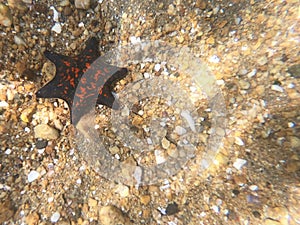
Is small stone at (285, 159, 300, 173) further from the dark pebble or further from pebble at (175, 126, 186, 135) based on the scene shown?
the dark pebble

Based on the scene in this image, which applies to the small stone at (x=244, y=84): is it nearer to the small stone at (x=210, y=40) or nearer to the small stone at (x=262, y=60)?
the small stone at (x=262, y=60)

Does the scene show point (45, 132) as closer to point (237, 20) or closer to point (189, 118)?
point (189, 118)

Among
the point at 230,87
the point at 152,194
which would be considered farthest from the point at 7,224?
the point at 230,87

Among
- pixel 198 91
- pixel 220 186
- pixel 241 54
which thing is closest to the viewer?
pixel 220 186

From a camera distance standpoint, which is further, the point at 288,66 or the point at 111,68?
the point at 111,68

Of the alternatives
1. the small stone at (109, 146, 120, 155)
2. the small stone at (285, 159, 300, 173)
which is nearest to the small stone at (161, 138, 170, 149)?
the small stone at (109, 146, 120, 155)

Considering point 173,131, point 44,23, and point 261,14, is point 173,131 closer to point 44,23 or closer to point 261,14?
point 261,14
